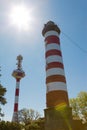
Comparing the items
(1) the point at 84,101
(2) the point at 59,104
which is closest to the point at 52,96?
(2) the point at 59,104

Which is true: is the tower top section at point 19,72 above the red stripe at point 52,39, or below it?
above

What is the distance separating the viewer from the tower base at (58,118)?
18734 mm

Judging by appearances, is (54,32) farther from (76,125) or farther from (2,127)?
(2,127)

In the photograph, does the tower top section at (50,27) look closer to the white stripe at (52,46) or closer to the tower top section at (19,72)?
the white stripe at (52,46)

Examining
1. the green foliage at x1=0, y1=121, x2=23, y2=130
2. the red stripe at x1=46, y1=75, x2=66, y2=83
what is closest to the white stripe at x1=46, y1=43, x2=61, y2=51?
the red stripe at x1=46, y1=75, x2=66, y2=83

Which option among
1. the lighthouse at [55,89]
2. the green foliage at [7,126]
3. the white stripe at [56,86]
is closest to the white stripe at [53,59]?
the lighthouse at [55,89]

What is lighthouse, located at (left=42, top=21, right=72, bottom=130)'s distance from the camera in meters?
18.9

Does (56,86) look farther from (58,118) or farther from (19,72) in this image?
(19,72)

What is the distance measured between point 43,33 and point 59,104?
36.8ft

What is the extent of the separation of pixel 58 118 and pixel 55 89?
332 cm

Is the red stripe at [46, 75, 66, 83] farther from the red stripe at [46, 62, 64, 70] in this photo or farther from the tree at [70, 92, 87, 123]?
the tree at [70, 92, 87, 123]

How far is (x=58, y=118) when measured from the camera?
18891 millimetres

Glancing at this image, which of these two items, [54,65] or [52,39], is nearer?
[54,65]

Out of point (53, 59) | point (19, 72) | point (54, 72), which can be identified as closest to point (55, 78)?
point (54, 72)
